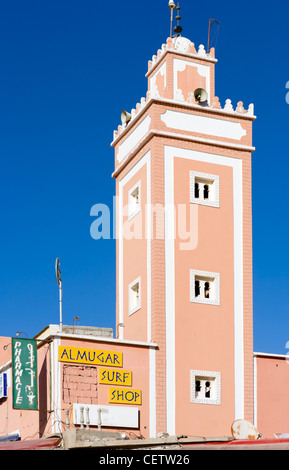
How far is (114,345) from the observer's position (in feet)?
126

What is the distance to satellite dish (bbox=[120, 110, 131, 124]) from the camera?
145 feet

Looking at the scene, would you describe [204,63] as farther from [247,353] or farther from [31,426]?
[31,426]

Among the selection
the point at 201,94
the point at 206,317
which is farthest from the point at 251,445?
the point at 201,94

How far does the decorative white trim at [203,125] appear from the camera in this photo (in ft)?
136

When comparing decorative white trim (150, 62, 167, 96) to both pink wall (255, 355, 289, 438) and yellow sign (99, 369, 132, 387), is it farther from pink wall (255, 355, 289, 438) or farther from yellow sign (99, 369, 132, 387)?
pink wall (255, 355, 289, 438)

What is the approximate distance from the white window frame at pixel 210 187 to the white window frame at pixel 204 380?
22.0ft

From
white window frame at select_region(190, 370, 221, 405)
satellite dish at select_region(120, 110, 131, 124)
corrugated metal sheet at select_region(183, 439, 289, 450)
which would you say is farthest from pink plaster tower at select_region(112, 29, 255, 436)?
corrugated metal sheet at select_region(183, 439, 289, 450)

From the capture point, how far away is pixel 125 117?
44375mm

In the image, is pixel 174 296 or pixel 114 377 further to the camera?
pixel 174 296

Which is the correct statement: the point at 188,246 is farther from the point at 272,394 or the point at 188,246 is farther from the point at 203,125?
the point at 272,394

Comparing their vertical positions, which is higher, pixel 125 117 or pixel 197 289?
pixel 125 117

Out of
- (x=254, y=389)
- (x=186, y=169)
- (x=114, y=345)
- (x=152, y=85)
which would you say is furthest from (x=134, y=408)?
(x=152, y=85)

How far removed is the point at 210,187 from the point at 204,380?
25.6 ft

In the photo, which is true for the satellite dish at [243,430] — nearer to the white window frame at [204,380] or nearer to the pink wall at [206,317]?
the pink wall at [206,317]
